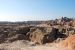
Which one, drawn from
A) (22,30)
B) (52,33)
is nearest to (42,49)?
(52,33)

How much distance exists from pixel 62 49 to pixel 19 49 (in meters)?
3.92

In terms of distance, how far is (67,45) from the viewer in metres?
16.1

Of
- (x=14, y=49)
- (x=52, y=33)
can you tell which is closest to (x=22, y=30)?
(x=52, y=33)

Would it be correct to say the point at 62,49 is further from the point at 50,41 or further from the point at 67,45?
the point at 50,41

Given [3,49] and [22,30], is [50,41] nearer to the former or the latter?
[3,49]

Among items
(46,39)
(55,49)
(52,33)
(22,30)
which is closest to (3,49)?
(55,49)

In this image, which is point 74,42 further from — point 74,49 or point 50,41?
point 50,41

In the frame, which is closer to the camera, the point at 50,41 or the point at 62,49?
the point at 62,49

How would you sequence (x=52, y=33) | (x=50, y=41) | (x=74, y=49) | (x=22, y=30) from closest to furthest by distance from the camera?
(x=74, y=49) → (x=50, y=41) → (x=52, y=33) → (x=22, y=30)

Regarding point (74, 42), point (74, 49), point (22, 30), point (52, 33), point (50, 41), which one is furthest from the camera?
point (22, 30)

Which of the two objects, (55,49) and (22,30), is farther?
(22,30)

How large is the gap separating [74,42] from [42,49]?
2993mm

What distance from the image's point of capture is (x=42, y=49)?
52.4 ft

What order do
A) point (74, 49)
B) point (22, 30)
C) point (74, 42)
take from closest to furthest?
1. point (74, 49)
2. point (74, 42)
3. point (22, 30)
